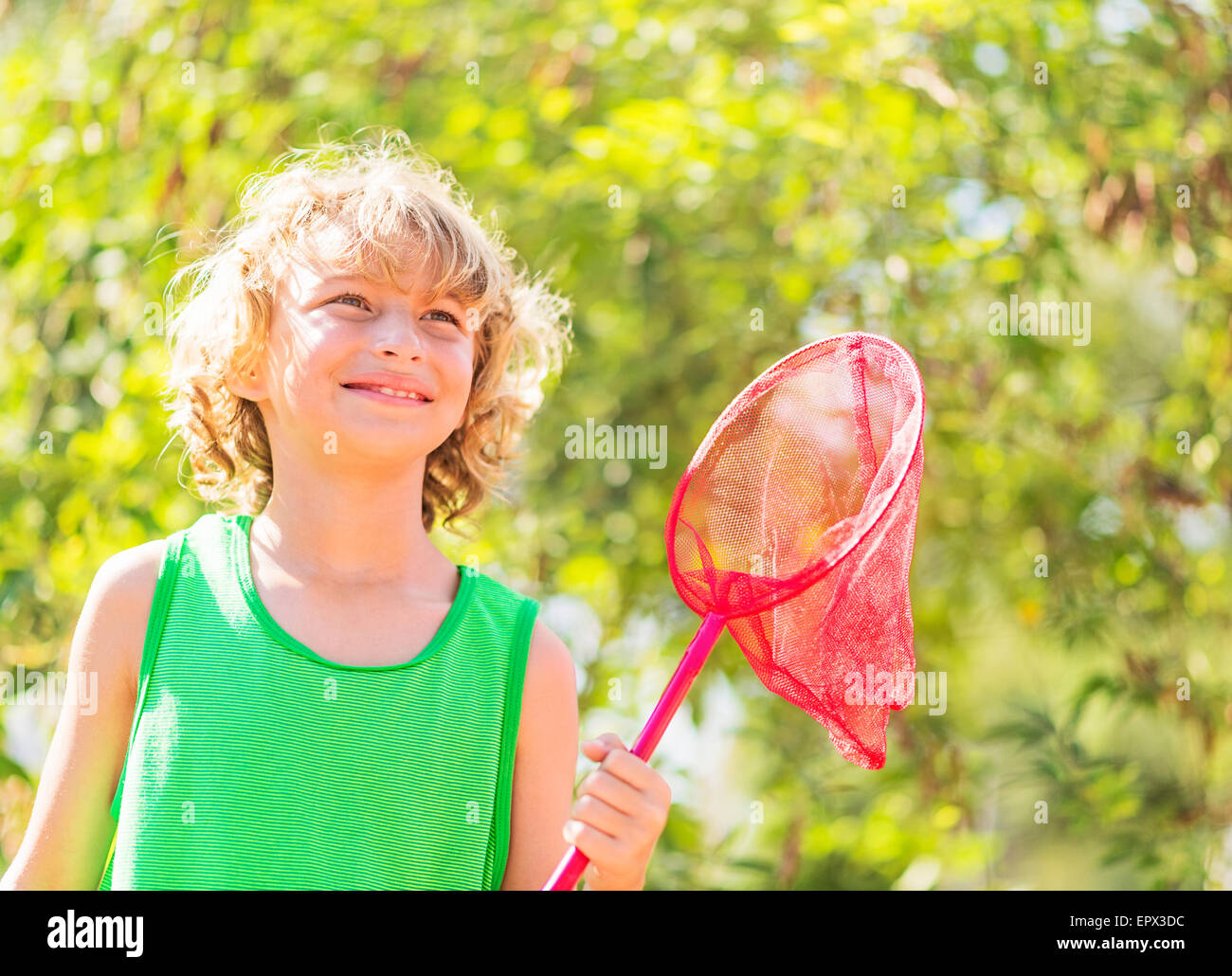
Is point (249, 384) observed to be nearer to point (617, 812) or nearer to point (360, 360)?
point (360, 360)

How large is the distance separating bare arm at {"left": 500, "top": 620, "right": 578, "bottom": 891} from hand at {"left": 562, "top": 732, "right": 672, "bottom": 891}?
0.64ft

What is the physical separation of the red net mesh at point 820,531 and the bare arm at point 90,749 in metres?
0.54

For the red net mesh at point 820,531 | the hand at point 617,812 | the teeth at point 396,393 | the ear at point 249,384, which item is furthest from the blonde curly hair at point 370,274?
the hand at point 617,812

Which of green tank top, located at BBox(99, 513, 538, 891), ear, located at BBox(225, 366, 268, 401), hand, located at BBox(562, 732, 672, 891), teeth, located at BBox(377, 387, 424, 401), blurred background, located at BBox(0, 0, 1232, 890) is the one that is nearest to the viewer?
hand, located at BBox(562, 732, 672, 891)

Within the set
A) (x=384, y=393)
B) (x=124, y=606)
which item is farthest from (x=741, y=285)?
(x=124, y=606)

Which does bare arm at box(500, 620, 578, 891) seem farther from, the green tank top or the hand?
the hand

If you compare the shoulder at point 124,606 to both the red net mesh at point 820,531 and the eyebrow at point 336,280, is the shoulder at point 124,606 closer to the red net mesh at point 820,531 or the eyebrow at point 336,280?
the eyebrow at point 336,280

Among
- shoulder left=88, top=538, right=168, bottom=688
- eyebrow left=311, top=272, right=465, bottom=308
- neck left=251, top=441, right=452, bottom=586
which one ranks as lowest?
shoulder left=88, top=538, right=168, bottom=688

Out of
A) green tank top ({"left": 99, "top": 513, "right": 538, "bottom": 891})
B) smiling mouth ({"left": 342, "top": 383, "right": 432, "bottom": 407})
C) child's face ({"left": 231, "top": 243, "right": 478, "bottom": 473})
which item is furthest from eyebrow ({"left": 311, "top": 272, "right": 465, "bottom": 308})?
green tank top ({"left": 99, "top": 513, "right": 538, "bottom": 891})

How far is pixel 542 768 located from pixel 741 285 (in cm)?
157

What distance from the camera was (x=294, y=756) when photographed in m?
1.25

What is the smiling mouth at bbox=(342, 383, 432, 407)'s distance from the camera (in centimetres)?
131

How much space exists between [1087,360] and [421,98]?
5.31ft
